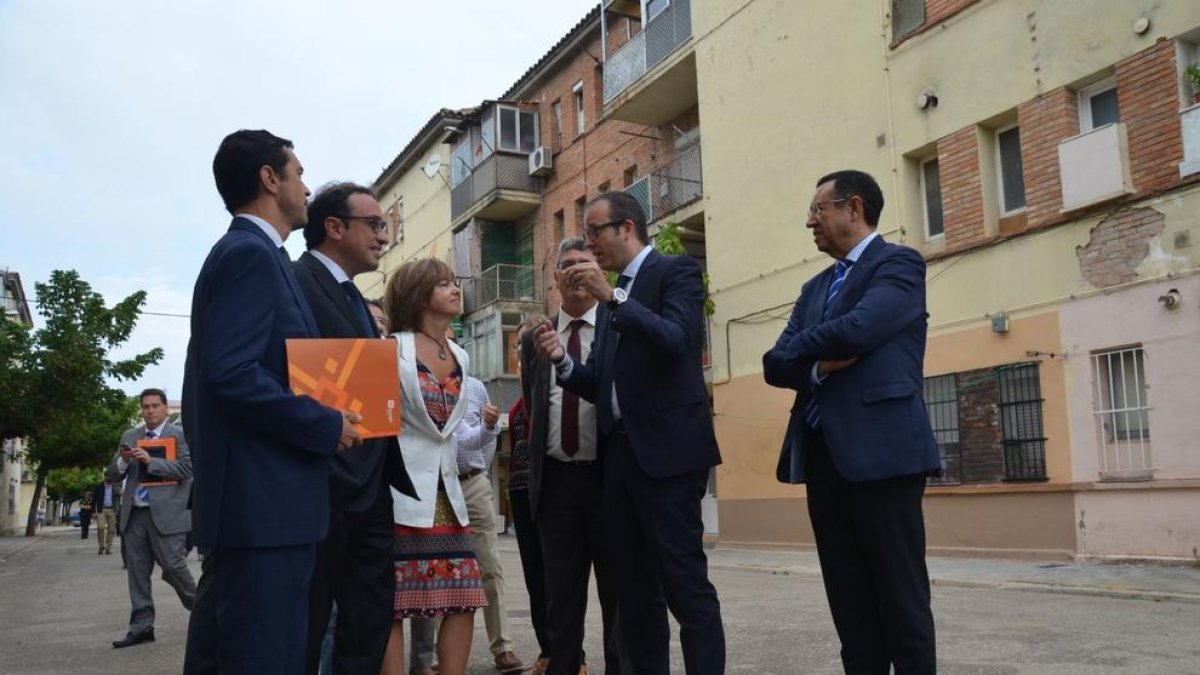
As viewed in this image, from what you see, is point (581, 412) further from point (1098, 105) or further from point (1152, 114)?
point (1098, 105)

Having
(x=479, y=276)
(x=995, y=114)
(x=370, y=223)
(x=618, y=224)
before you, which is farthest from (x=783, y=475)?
(x=479, y=276)

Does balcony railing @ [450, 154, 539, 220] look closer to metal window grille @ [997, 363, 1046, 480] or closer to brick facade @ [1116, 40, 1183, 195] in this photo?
metal window grille @ [997, 363, 1046, 480]

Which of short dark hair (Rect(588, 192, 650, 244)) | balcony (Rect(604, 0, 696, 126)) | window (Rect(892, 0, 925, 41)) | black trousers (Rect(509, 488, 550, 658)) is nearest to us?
short dark hair (Rect(588, 192, 650, 244))

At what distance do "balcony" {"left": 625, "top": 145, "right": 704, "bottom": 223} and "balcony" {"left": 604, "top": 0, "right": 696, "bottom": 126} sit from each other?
1314mm

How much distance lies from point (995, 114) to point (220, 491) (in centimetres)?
1494

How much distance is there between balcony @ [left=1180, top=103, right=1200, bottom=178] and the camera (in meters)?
13.0

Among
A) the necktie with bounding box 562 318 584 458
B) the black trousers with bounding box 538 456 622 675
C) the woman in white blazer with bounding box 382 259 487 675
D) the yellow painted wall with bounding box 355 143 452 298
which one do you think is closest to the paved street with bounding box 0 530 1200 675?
the black trousers with bounding box 538 456 622 675

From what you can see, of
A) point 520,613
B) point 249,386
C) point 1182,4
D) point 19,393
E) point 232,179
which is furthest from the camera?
point 19,393

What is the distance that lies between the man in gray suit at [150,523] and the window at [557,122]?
24916mm

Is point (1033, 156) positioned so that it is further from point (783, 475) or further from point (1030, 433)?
point (783, 475)

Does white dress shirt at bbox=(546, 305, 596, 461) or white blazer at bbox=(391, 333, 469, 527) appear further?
white dress shirt at bbox=(546, 305, 596, 461)

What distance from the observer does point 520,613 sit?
970 cm

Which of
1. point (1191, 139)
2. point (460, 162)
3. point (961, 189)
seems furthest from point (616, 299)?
point (460, 162)

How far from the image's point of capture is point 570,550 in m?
5.31
